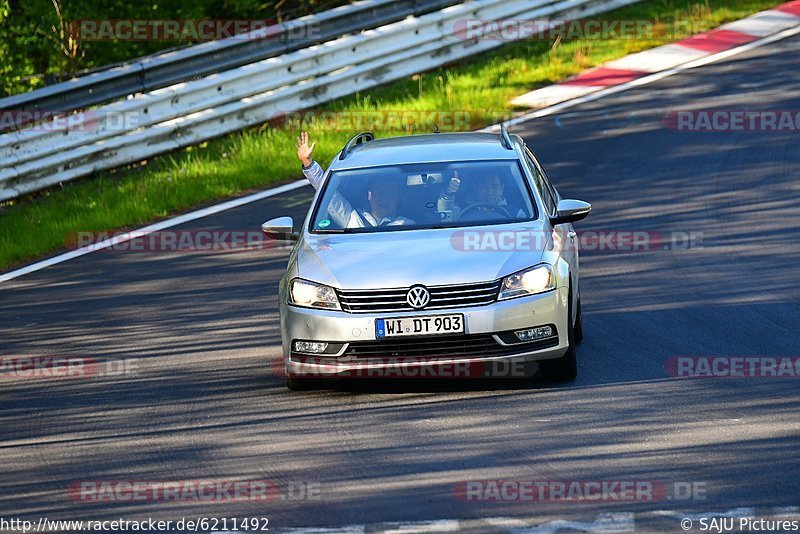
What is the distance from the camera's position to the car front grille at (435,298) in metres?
8.95

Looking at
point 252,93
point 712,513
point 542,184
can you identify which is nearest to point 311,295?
point 542,184

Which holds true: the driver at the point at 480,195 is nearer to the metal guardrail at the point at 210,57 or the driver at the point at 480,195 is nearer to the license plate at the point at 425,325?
the license plate at the point at 425,325

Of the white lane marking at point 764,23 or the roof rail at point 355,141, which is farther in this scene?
the white lane marking at point 764,23

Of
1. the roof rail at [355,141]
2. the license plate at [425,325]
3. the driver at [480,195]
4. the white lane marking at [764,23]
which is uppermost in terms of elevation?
the white lane marking at [764,23]

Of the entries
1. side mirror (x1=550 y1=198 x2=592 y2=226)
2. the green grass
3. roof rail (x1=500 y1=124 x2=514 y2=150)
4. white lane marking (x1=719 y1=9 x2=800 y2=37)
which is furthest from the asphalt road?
white lane marking (x1=719 y1=9 x2=800 y2=37)

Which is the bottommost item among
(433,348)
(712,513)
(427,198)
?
(712,513)

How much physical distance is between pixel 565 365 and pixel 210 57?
11069 millimetres

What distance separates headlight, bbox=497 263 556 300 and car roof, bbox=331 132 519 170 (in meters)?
1.51

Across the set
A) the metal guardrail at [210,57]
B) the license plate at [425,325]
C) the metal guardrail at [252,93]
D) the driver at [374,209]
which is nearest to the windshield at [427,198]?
the driver at [374,209]

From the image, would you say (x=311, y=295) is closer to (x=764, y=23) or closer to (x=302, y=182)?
(x=302, y=182)

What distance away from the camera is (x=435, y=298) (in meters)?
8.95

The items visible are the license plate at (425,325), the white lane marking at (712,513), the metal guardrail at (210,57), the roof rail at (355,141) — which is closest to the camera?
the white lane marking at (712,513)

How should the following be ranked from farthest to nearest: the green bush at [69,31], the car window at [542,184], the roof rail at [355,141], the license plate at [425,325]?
the green bush at [69,31]
the roof rail at [355,141]
the car window at [542,184]
the license plate at [425,325]

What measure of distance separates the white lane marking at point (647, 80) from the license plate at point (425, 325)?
8.86m
